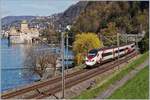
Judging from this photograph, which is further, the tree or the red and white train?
the tree

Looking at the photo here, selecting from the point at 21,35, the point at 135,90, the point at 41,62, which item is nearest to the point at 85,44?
the point at 41,62

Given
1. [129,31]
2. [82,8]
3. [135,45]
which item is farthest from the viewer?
[82,8]

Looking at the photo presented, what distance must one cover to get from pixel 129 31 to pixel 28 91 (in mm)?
52793

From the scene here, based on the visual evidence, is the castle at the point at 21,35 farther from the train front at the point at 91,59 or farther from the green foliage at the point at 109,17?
the train front at the point at 91,59

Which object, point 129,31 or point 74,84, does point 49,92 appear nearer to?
point 74,84

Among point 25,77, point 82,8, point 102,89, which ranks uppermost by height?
point 82,8

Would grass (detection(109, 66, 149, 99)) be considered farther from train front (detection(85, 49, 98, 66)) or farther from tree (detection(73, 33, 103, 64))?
tree (detection(73, 33, 103, 64))

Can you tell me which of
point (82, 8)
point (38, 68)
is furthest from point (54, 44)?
point (82, 8)

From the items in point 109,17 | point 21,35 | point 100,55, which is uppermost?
point 109,17

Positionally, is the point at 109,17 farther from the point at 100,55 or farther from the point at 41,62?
the point at 100,55

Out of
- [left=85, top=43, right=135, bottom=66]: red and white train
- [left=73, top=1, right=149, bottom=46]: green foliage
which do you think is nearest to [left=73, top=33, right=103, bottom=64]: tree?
[left=85, top=43, right=135, bottom=66]: red and white train

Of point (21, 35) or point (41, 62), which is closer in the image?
point (41, 62)

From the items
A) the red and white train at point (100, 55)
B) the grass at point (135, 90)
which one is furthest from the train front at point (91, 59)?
the grass at point (135, 90)

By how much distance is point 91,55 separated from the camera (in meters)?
26.4
